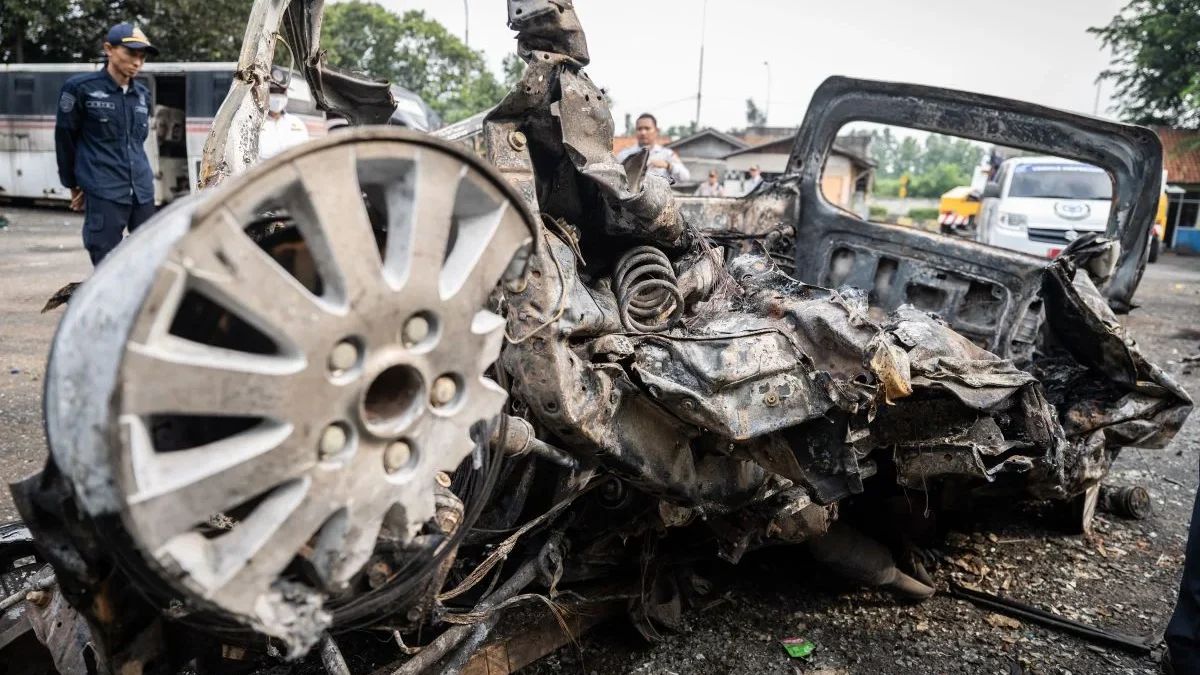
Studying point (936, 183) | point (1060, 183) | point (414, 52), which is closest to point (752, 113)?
point (936, 183)

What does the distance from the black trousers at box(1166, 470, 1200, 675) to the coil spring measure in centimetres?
158

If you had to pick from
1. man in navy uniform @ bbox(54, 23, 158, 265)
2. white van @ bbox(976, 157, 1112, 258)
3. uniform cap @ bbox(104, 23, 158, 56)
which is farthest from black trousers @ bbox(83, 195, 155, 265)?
white van @ bbox(976, 157, 1112, 258)

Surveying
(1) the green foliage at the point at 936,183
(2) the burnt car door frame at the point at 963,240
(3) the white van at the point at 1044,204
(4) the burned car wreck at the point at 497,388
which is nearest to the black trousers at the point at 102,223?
(4) the burned car wreck at the point at 497,388

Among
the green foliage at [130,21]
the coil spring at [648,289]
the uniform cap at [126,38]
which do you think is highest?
the green foliage at [130,21]

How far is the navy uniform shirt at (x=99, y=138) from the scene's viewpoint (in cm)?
435

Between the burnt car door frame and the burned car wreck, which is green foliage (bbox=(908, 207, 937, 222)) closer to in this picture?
the burnt car door frame

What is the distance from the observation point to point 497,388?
1.42 metres

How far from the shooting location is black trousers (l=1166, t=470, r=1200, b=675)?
234 cm

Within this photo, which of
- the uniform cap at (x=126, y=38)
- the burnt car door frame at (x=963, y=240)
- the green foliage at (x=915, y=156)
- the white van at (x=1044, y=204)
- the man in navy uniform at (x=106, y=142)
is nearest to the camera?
the burnt car door frame at (x=963, y=240)

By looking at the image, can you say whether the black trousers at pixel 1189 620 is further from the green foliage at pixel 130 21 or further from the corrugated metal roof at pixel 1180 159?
the corrugated metal roof at pixel 1180 159

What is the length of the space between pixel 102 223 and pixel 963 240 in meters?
4.48

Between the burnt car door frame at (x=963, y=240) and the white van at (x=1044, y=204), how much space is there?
8275 mm

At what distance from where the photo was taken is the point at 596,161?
2.15 meters

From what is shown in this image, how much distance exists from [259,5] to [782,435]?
6.19ft
